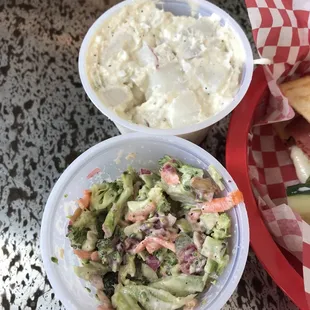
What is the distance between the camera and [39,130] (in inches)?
38.7

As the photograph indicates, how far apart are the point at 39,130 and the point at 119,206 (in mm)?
298

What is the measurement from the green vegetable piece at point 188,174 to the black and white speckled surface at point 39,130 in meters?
0.19

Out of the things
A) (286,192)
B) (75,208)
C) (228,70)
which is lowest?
(286,192)

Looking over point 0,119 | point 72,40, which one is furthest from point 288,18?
point 0,119

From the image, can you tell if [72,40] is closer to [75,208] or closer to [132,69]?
[132,69]

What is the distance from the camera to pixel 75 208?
0.80 metres

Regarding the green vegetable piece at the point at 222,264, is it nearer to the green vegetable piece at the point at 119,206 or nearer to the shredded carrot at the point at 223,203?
the shredded carrot at the point at 223,203

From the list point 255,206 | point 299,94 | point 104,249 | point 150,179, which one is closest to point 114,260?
point 104,249

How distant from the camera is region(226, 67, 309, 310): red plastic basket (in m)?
0.77

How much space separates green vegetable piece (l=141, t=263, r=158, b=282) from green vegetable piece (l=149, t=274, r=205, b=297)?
0.08 ft

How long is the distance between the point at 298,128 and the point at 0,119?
0.61 metres

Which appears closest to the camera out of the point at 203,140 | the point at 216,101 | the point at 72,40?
the point at 216,101

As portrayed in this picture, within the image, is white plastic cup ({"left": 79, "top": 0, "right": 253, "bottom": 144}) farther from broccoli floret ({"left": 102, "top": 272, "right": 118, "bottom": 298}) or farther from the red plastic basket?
broccoli floret ({"left": 102, "top": 272, "right": 118, "bottom": 298})

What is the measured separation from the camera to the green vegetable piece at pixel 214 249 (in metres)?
0.73
